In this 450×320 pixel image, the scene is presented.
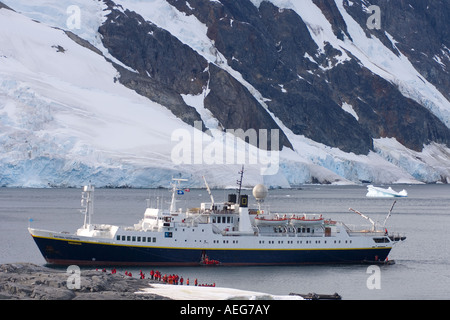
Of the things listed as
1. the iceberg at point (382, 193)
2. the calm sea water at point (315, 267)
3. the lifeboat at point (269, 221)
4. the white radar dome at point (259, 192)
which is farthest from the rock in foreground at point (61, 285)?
the iceberg at point (382, 193)

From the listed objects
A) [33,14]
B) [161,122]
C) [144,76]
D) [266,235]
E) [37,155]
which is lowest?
[266,235]

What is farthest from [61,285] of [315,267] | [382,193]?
[382,193]

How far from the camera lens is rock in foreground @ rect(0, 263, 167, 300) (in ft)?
131

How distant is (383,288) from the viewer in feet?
181

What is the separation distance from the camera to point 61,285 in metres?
42.0

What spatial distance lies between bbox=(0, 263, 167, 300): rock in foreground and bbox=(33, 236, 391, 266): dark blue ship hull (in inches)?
432

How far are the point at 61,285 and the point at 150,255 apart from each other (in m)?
18.1

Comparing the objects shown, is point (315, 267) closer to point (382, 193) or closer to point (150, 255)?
point (150, 255)

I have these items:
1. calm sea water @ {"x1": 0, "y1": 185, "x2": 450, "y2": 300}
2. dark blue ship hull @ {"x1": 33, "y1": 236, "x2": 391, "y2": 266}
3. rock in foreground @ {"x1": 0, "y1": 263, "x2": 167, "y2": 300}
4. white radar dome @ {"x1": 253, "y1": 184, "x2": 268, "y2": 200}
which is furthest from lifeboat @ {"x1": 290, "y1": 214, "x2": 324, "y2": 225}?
rock in foreground @ {"x1": 0, "y1": 263, "x2": 167, "y2": 300}

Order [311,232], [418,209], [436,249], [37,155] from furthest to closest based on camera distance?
[37,155] < [418,209] < [436,249] < [311,232]

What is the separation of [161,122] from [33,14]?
1823 inches
